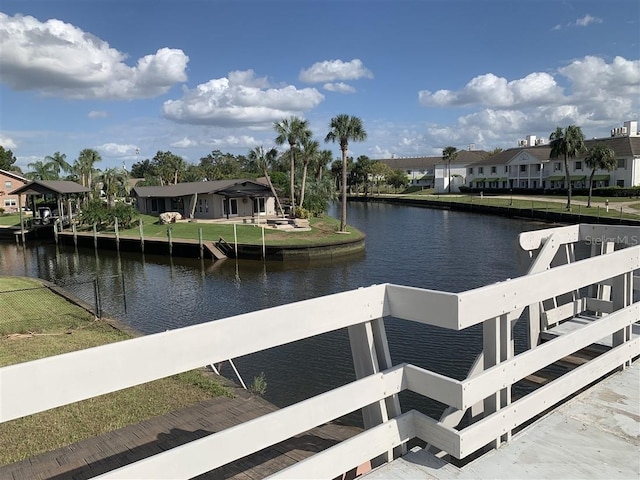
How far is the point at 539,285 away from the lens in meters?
3.75

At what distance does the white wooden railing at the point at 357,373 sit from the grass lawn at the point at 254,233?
27764mm

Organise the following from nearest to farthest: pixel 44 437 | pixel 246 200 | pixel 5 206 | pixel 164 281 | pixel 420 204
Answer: pixel 44 437
pixel 164 281
pixel 246 200
pixel 5 206
pixel 420 204

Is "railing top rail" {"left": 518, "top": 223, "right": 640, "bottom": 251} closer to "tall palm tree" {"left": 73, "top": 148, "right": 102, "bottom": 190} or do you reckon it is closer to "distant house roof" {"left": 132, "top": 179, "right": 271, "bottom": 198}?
"distant house roof" {"left": 132, "top": 179, "right": 271, "bottom": 198}

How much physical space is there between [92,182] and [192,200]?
2649 cm

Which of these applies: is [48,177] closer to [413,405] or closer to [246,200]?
[246,200]

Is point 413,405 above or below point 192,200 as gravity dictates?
below

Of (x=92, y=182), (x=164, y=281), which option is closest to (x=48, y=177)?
(x=92, y=182)

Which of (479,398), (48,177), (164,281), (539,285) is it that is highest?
(48,177)

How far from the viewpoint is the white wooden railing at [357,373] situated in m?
2.21

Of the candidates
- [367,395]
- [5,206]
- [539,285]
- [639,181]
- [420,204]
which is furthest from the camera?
[420,204]

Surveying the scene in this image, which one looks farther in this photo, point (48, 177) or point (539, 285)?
point (48, 177)

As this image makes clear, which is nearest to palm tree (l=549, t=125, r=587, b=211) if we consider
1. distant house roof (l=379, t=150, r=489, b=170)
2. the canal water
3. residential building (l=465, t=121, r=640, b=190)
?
residential building (l=465, t=121, r=640, b=190)

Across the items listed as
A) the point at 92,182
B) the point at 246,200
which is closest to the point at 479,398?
the point at 246,200

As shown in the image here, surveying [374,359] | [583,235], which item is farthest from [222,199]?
[374,359]
